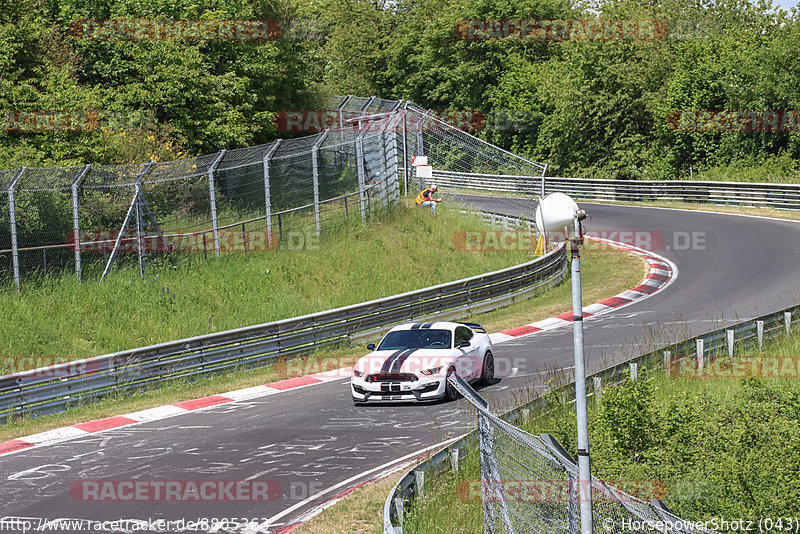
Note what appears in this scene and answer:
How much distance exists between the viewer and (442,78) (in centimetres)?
6962

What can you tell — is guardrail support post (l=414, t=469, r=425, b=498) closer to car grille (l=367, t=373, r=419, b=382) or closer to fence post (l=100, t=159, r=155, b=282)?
car grille (l=367, t=373, r=419, b=382)

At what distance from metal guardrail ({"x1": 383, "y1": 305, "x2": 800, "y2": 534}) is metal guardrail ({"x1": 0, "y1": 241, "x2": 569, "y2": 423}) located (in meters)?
7.76

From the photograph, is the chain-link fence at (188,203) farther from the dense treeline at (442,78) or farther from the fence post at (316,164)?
the dense treeline at (442,78)

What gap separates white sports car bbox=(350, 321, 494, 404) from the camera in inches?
578

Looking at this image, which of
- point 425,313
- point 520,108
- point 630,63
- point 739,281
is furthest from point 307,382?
point 520,108

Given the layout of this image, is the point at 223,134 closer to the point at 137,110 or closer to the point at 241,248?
the point at 137,110

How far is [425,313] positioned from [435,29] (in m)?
49.6

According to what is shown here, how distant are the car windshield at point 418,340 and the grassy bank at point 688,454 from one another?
3039 millimetres

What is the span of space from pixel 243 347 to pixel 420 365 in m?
5.40

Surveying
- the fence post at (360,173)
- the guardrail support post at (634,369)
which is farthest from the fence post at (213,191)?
the guardrail support post at (634,369)

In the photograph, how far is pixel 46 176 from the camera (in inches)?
744

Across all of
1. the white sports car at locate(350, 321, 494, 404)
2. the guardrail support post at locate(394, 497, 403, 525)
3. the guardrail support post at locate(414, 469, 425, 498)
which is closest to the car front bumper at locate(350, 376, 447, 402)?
A: the white sports car at locate(350, 321, 494, 404)

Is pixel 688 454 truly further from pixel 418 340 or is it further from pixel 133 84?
pixel 133 84

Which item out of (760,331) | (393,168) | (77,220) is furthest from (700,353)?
(393,168)
